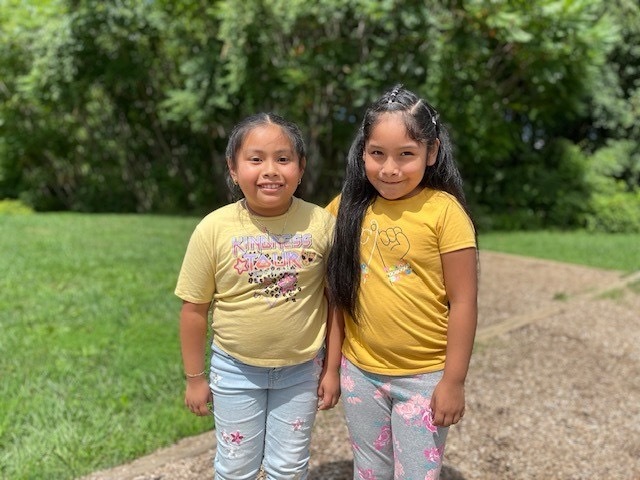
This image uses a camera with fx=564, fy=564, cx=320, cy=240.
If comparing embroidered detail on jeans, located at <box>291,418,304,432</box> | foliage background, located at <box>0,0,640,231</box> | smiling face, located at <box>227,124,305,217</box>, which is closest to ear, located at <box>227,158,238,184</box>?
smiling face, located at <box>227,124,305,217</box>

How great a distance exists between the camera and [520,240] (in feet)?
35.6

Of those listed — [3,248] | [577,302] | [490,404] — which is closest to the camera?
[490,404]

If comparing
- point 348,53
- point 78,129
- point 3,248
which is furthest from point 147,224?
point 78,129

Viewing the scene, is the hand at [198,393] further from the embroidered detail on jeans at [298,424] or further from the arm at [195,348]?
the embroidered detail on jeans at [298,424]

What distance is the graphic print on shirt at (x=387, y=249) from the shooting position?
1.70m

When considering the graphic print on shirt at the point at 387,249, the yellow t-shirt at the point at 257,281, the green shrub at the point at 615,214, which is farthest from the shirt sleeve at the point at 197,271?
the green shrub at the point at 615,214

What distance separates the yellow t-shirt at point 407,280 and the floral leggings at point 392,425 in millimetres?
56

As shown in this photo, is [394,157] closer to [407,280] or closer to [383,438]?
[407,280]

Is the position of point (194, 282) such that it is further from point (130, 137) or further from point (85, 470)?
point (130, 137)

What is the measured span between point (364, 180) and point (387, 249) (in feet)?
0.84

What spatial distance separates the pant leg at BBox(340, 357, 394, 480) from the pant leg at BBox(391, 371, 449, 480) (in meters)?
0.06

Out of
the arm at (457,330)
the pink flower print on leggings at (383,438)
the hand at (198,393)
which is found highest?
the arm at (457,330)

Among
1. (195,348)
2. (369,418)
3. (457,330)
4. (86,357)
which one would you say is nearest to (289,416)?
(369,418)

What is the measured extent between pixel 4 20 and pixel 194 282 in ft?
53.1
